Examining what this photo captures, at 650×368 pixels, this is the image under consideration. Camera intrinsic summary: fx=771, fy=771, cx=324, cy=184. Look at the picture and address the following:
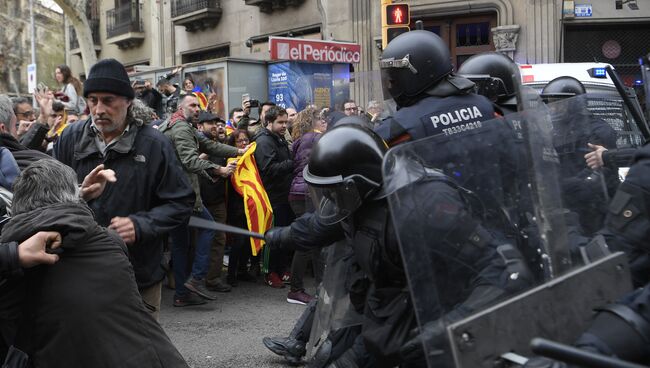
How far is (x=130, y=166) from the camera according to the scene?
12.3 ft

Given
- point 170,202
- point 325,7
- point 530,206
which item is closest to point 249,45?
point 325,7

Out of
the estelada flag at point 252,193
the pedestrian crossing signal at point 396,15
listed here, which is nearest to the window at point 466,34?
the pedestrian crossing signal at point 396,15

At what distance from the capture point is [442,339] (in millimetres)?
1880

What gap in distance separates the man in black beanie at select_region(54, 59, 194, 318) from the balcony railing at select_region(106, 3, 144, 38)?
26018 millimetres

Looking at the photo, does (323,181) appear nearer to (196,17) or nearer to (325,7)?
(325,7)

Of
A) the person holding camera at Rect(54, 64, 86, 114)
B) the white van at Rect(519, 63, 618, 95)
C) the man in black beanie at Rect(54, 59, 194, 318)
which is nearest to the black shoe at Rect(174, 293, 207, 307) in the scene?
the man in black beanie at Rect(54, 59, 194, 318)

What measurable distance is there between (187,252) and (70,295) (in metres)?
4.68

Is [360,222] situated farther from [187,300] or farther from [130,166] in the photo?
[187,300]

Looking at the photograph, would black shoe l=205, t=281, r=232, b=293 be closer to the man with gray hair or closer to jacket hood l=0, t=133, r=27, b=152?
jacket hood l=0, t=133, r=27, b=152

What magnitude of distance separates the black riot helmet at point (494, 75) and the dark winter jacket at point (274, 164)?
314 centimetres

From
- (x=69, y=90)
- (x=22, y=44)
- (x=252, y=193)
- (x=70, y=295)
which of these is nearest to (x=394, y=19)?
(x=252, y=193)

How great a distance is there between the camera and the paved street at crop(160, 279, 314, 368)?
5719 millimetres

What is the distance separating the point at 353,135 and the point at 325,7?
17814 millimetres

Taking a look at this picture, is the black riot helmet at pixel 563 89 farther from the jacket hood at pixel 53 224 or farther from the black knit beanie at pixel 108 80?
the jacket hood at pixel 53 224
